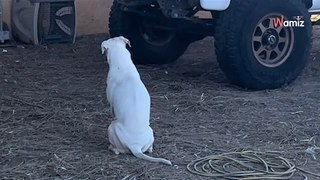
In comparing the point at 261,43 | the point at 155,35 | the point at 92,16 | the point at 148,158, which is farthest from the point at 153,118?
the point at 92,16

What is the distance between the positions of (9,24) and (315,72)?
4.37 m

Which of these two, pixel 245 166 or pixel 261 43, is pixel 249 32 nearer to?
pixel 261 43

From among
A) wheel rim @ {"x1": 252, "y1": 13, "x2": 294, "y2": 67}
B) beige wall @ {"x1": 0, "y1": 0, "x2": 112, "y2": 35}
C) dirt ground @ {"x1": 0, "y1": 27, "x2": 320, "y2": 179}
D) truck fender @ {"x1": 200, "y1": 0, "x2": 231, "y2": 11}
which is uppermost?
truck fender @ {"x1": 200, "y1": 0, "x2": 231, "y2": 11}

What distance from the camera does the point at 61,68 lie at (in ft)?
31.5

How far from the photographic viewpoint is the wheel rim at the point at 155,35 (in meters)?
9.68

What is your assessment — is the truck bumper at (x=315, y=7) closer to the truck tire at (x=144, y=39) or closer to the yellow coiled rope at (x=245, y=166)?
the truck tire at (x=144, y=39)

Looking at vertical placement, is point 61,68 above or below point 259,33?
below

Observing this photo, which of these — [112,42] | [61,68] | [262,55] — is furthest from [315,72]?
[112,42]

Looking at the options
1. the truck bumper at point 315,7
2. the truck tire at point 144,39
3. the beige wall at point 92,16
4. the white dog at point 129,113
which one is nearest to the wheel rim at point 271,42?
the truck bumper at point 315,7

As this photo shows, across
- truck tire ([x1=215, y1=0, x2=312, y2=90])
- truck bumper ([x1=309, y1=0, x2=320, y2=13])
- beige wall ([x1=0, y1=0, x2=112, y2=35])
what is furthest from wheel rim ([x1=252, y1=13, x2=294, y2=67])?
beige wall ([x1=0, y1=0, x2=112, y2=35])

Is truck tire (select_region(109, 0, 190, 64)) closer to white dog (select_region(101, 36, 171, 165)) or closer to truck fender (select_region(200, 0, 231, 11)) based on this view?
truck fender (select_region(200, 0, 231, 11))

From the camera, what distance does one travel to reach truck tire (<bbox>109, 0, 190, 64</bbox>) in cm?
953

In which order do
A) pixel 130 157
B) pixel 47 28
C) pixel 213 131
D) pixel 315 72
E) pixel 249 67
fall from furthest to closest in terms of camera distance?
pixel 47 28 → pixel 315 72 → pixel 249 67 → pixel 213 131 → pixel 130 157

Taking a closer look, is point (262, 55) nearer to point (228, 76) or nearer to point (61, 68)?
point (228, 76)
